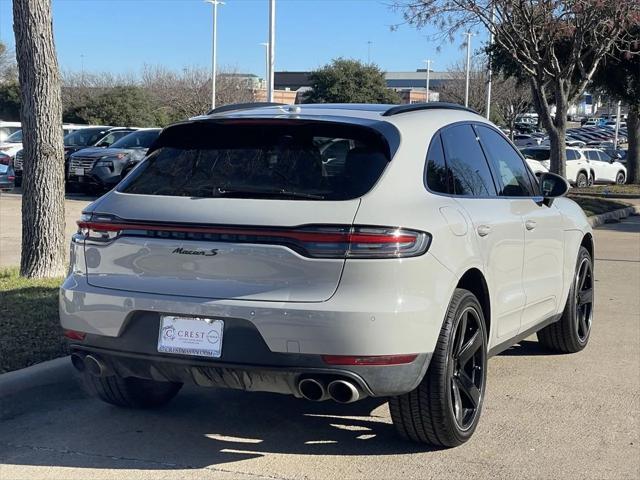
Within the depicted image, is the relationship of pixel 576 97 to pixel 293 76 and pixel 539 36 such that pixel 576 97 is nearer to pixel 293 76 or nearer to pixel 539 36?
pixel 539 36

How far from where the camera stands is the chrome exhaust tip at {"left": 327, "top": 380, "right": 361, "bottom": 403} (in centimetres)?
392

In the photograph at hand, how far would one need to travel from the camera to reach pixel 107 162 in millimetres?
19281

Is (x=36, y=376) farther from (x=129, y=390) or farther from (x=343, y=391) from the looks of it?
(x=343, y=391)

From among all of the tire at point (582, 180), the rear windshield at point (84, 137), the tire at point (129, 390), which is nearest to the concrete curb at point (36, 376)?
the tire at point (129, 390)

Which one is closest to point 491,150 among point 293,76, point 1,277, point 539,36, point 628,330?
point 628,330

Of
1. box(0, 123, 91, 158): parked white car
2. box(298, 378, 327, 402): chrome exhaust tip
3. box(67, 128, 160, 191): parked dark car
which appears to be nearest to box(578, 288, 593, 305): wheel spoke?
box(298, 378, 327, 402): chrome exhaust tip

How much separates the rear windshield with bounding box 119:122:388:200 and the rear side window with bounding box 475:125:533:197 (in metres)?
1.44

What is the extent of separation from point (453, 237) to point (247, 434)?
1631 millimetres

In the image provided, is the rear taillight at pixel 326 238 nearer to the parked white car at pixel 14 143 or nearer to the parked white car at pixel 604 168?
the parked white car at pixel 14 143

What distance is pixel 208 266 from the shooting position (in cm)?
401

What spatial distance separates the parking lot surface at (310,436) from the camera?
431 centimetres

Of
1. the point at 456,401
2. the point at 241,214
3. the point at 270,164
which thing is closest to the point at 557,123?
the point at 456,401

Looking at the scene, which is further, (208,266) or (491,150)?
(491,150)

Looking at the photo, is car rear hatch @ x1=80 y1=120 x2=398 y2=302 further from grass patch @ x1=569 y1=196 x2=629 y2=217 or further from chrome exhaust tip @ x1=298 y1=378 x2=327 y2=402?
grass patch @ x1=569 y1=196 x2=629 y2=217
